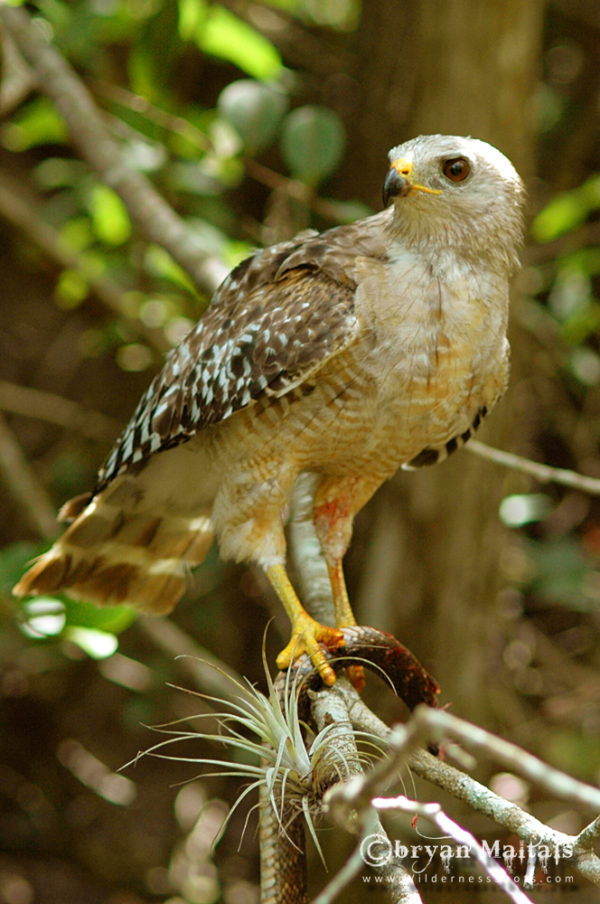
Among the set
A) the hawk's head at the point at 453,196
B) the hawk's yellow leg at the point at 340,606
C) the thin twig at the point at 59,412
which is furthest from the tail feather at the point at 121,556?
the hawk's head at the point at 453,196

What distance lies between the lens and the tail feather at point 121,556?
3121 millimetres

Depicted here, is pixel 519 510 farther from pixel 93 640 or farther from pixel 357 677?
pixel 93 640

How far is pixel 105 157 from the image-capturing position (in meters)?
3.55

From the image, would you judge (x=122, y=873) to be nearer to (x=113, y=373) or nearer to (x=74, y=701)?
(x=74, y=701)

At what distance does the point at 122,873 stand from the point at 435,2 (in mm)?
4352

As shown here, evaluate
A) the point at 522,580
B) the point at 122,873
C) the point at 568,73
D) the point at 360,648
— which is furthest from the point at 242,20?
the point at 122,873

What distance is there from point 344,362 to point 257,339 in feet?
0.93

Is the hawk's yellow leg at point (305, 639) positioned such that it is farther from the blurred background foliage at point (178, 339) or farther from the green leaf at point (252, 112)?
the green leaf at point (252, 112)

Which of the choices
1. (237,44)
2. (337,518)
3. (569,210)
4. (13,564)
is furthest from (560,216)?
(13,564)

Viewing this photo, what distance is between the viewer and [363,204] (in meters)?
4.15

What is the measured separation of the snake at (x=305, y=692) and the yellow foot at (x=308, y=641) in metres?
0.02

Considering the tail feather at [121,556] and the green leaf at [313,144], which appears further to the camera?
the green leaf at [313,144]

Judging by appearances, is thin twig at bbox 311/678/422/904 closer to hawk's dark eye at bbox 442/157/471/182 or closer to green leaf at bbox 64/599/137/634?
green leaf at bbox 64/599/137/634

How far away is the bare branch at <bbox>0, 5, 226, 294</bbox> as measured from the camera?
341cm
